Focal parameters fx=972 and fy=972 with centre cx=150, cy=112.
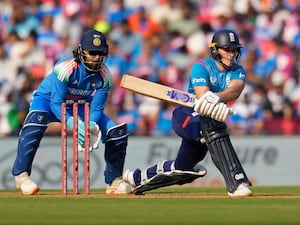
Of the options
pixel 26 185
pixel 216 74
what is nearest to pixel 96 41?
pixel 216 74

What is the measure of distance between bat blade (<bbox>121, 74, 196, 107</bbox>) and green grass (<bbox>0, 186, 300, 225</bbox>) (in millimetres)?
935

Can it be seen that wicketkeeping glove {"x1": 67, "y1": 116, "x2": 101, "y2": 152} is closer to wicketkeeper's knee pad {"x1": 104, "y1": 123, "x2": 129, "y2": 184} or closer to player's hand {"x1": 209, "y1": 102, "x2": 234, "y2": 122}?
wicketkeeper's knee pad {"x1": 104, "y1": 123, "x2": 129, "y2": 184}

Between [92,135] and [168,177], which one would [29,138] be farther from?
[168,177]

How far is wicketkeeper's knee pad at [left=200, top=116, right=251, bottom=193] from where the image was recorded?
9180mm

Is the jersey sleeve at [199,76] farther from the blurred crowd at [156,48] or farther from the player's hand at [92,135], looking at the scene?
the blurred crowd at [156,48]

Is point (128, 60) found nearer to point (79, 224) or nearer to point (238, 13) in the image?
point (238, 13)

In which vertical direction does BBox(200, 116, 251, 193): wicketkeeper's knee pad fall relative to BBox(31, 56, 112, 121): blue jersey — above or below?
below

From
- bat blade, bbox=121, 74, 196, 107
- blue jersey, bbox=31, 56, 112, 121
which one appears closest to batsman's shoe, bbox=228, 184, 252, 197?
bat blade, bbox=121, 74, 196, 107

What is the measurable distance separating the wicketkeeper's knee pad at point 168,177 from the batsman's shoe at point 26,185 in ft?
3.37

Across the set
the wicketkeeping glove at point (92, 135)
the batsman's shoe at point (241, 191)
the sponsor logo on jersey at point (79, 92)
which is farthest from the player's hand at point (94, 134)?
the batsman's shoe at point (241, 191)

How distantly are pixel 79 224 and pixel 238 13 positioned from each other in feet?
38.2

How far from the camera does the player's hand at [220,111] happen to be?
8.96m

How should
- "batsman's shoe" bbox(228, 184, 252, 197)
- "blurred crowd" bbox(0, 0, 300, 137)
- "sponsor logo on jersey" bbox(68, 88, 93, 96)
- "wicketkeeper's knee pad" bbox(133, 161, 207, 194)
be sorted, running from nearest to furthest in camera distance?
1. "batsman's shoe" bbox(228, 184, 252, 197)
2. "wicketkeeper's knee pad" bbox(133, 161, 207, 194)
3. "sponsor logo on jersey" bbox(68, 88, 93, 96)
4. "blurred crowd" bbox(0, 0, 300, 137)

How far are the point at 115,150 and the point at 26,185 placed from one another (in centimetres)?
100
